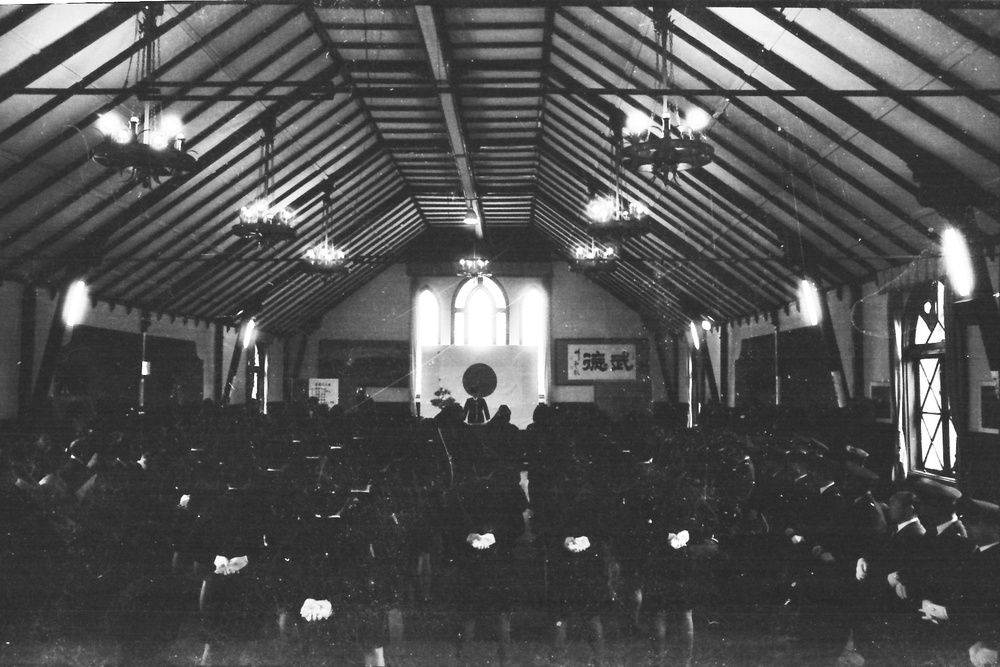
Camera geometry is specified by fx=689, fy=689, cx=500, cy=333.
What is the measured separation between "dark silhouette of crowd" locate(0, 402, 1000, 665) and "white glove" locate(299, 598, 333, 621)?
0.01 metres

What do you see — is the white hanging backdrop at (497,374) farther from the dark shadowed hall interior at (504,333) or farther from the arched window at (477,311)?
the arched window at (477,311)

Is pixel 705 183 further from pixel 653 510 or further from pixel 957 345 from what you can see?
pixel 653 510

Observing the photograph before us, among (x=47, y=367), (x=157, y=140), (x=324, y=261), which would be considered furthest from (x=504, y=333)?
(x=157, y=140)

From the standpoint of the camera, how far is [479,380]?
12.4m

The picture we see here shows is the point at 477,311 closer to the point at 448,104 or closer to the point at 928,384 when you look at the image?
the point at 448,104

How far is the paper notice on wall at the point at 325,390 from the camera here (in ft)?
56.1

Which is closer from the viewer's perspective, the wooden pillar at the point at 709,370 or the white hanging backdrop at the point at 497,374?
the white hanging backdrop at the point at 497,374

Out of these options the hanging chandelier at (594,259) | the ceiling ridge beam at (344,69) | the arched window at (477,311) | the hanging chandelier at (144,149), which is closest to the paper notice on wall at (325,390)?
the arched window at (477,311)

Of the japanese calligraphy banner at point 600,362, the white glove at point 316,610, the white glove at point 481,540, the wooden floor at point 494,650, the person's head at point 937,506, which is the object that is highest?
the japanese calligraphy banner at point 600,362

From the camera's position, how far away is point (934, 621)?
3.57 m

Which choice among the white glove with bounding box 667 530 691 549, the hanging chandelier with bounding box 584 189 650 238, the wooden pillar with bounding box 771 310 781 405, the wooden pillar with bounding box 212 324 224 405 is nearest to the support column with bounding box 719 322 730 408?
the wooden pillar with bounding box 771 310 781 405

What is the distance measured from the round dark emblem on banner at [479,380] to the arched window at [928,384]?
6.37 metres

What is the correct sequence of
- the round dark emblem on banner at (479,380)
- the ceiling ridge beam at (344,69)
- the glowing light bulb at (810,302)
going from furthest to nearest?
the glowing light bulb at (810,302) < the round dark emblem on banner at (479,380) < the ceiling ridge beam at (344,69)

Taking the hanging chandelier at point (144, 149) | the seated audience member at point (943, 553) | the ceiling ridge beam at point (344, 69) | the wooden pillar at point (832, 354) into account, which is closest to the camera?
the seated audience member at point (943, 553)
